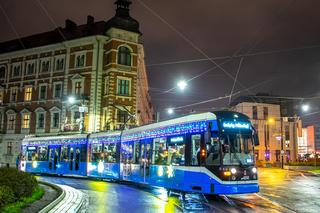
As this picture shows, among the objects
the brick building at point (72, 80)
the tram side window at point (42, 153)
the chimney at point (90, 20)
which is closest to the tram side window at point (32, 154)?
the tram side window at point (42, 153)

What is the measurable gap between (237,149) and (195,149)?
166 cm

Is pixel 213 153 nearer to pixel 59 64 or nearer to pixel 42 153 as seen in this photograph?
pixel 42 153

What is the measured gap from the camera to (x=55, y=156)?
31922 mm

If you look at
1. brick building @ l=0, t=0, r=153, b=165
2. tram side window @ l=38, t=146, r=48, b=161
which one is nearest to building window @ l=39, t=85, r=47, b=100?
brick building @ l=0, t=0, r=153, b=165

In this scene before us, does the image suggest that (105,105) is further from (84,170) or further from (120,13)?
(84,170)

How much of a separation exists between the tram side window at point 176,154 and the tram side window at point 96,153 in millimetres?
10481

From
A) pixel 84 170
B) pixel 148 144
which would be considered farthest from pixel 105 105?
pixel 148 144

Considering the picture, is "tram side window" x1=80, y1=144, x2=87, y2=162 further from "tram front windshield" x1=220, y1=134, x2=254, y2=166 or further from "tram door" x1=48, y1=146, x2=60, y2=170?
"tram front windshield" x1=220, y1=134, x2=254, y2=166

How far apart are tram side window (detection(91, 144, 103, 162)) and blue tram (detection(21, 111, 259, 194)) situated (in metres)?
1.32

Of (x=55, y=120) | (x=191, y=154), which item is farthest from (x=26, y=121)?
(x=191, y=154)

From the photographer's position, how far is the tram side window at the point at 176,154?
16.6 m

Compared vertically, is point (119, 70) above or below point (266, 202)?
above

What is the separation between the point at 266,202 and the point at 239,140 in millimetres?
2546

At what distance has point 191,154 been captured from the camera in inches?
627
